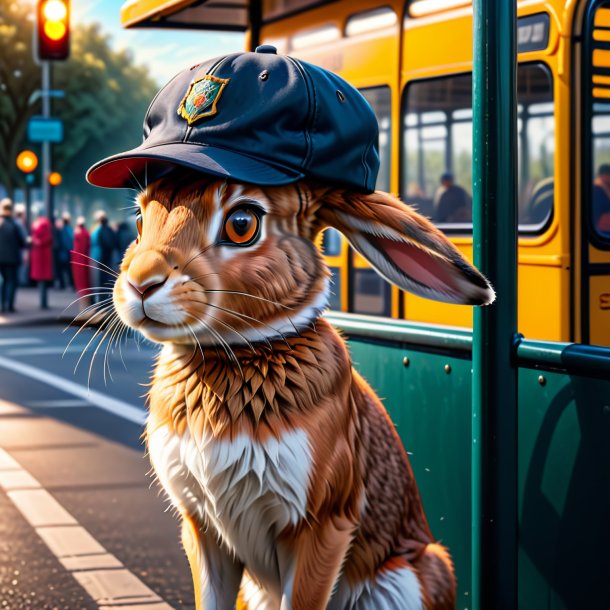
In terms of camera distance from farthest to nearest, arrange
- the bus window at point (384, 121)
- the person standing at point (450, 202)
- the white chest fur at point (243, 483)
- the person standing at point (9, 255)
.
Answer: the person standing at point (9, 255)
the bus window at point (384, 121)
the person standing at point (450, 202)
the white chest fur at point (243, 483)

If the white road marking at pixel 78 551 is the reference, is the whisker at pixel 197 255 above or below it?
above

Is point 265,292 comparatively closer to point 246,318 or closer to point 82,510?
point 246,318

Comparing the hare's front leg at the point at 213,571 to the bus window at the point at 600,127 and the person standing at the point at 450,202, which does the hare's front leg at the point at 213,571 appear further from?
the person standing at the point at 450,202

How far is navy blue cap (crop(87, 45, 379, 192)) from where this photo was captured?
8.14 ft

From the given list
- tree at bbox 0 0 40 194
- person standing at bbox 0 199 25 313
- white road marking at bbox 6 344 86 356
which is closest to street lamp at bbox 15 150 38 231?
person standing at bbox 0 199 25 313

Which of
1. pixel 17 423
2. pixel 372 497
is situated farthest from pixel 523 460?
pixel 17 423

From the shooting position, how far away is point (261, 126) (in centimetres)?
251

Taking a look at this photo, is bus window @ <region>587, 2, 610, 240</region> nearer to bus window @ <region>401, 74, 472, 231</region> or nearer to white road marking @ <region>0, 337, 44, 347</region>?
bus window @ <region>401, 74, 472, 231</region>

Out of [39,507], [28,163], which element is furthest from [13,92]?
[39,507]

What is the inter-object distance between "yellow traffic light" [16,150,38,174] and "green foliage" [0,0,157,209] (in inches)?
1061

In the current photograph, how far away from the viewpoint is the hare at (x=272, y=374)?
2480mm

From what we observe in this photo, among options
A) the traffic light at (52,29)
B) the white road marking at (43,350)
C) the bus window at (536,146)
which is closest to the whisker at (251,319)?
the bus window at (536,146)

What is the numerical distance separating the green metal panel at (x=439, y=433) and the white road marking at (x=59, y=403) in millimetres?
7267

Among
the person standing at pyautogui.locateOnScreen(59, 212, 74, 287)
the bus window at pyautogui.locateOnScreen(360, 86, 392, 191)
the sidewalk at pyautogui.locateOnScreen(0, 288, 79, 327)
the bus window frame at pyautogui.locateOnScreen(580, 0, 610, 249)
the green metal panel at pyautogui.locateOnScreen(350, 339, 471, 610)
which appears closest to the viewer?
the green metal panel at pyautogui.locateOnScreen(350, 339, 471, 610)
